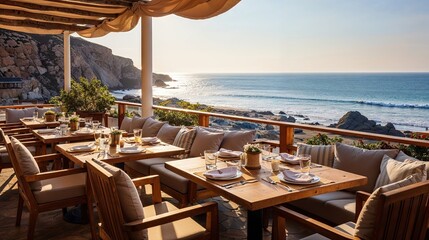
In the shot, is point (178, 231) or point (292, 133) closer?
point (178, 231)

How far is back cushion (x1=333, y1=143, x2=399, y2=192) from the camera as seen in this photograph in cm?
311

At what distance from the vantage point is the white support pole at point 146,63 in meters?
5.99

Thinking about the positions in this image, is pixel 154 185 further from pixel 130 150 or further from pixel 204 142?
pixel 204 142

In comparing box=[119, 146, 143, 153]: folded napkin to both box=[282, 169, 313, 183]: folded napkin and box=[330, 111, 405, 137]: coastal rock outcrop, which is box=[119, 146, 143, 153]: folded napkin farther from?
box=[330, 111, 405, 137]: coastal rock outcrop

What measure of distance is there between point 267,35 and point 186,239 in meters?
34.8

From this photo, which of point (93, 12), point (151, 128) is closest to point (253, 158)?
point (151, 128)

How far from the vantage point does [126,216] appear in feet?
6.70

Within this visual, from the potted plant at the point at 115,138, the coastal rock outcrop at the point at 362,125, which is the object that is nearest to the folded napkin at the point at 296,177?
the potted plant at the point at 115,138

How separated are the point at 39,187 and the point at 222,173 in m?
1.61

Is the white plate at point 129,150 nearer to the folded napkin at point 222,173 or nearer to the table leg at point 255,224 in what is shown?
the folded napkin at point 222,173

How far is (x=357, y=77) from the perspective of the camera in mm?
38906

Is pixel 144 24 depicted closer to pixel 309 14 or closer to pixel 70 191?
pixel 70 191

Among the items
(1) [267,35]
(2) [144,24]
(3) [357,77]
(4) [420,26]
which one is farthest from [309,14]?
(2) [144,24]

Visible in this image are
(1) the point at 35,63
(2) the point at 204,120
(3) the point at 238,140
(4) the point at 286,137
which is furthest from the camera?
(1) the point at 35,63
